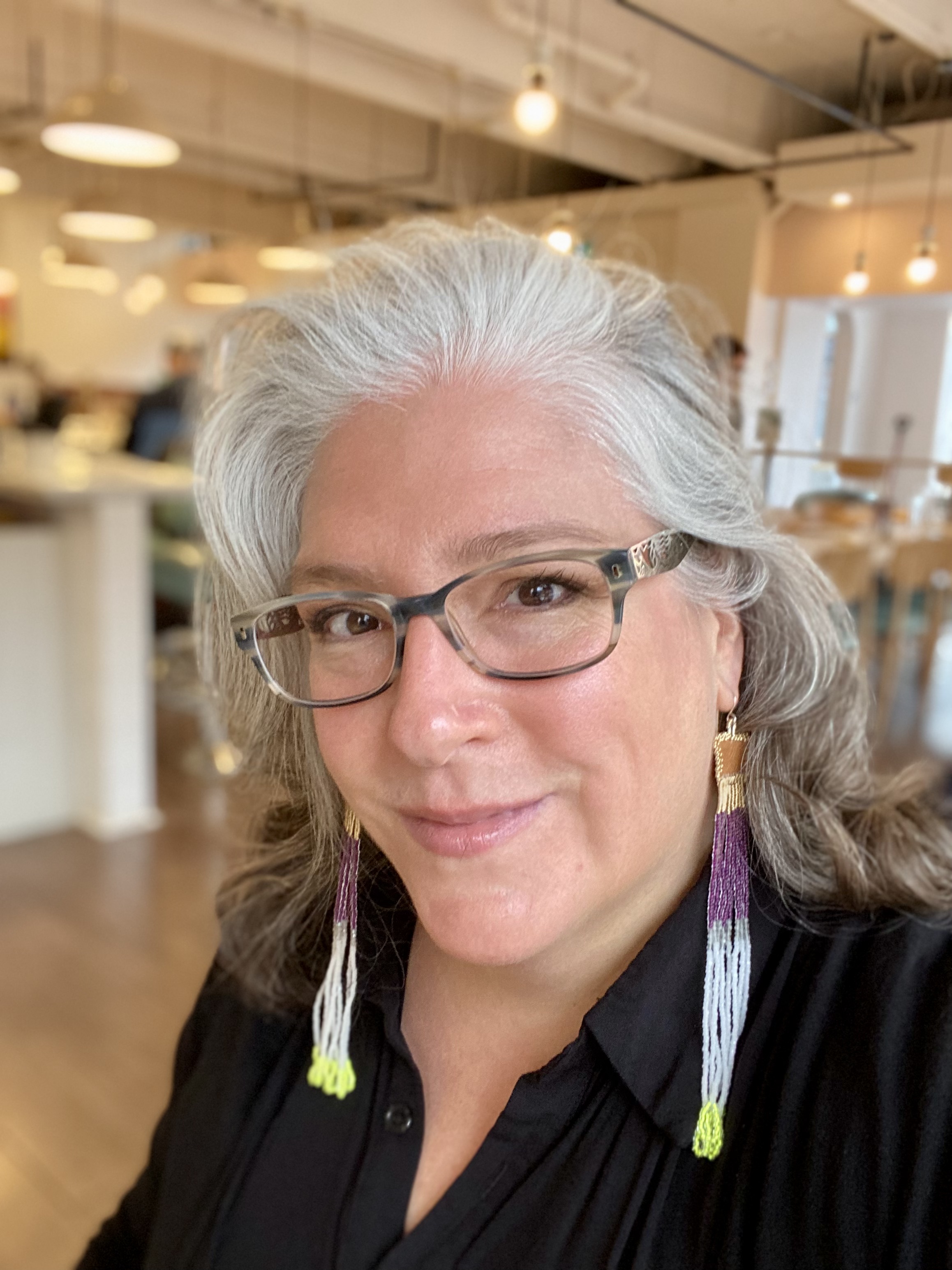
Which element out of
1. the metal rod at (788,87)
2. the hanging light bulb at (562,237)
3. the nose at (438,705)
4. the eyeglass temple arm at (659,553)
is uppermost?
the metal rod at (788,87)

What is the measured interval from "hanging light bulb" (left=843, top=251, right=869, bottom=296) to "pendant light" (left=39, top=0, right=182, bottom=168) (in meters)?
2.70

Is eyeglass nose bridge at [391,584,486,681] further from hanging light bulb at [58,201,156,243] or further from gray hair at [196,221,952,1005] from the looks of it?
hanging light bulb at [58,201,156,243]

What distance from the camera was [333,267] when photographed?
107cm

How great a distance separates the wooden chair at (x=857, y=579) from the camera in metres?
1.26

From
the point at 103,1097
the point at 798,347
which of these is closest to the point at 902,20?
the point at 798,347

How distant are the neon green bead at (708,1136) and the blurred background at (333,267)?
0.62m

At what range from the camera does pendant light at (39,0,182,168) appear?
9.85ft

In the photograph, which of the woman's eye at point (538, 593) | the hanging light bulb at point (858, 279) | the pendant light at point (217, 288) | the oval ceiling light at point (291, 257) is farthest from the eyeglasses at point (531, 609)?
the pendant light at point (217, 288)

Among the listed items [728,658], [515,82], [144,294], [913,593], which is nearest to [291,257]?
[515,82]

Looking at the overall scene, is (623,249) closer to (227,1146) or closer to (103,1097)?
(227,1146)

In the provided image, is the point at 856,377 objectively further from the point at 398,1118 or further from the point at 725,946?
the point at 398,1118

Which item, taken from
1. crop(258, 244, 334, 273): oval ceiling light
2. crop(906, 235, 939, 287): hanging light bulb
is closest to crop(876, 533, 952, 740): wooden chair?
crop(906, 235, 939, 287): hanging light bulb

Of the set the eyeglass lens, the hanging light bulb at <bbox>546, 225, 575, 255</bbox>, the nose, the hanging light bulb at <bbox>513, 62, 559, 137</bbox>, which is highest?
the hanging light bulb at <bbox>513, 62, 559, 137</bbox>

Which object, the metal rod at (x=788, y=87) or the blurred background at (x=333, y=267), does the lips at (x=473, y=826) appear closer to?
the blurred background at (x=333, y=267)
